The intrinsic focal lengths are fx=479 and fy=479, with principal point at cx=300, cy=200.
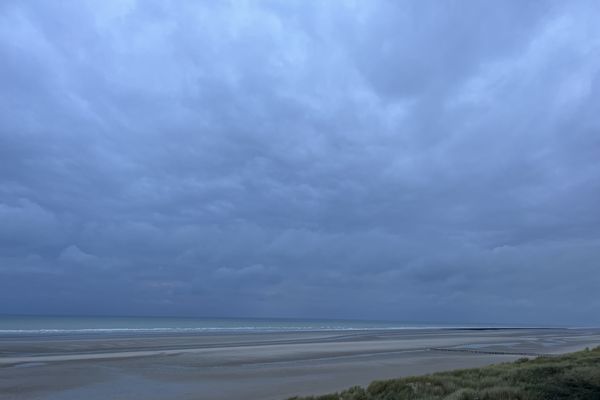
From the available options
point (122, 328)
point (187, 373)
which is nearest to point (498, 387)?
point (187, 373)

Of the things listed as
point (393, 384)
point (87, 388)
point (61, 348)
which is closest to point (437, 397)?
point (393, 384)

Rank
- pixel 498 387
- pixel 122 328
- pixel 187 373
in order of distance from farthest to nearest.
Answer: pixel 122 328 < pixel 187 373 < pixel 498 387

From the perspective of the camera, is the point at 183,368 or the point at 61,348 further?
the point at 61,348

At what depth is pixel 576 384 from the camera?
47.5ft

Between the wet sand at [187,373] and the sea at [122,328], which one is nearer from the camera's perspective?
the wet sand at [187,373]

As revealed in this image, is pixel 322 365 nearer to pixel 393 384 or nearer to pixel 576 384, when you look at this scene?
pixel 393 384

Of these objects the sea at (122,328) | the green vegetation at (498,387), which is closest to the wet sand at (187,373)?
the green vegetation at (498,387)

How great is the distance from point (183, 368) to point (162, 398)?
8842mm

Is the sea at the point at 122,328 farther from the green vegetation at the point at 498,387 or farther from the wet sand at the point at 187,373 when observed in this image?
the green vegetation at the point at 498,387

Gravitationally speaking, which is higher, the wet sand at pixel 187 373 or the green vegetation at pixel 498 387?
the green vegetation at pixel 498 387

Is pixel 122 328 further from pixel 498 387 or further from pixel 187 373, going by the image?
pixel 498 387

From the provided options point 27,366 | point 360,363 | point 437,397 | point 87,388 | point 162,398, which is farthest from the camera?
point 360,363

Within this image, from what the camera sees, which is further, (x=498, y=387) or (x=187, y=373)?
(x=187, y=373)

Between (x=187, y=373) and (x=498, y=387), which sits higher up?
(x=498, y=387)
